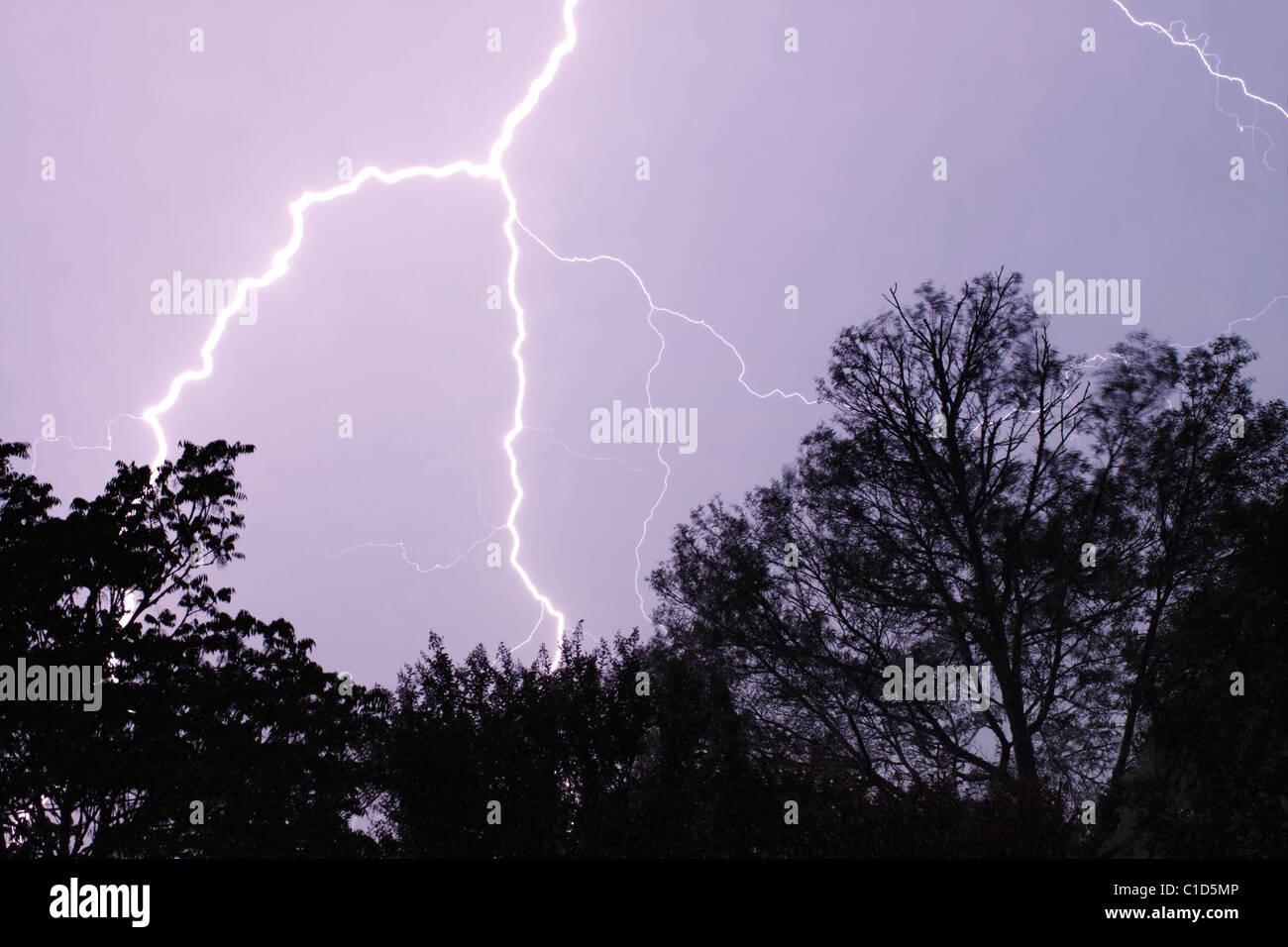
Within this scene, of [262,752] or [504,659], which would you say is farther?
[504,659]

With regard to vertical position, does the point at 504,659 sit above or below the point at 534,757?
above

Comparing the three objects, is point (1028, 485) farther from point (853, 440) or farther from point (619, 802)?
point (619, 802)

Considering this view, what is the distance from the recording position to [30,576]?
13.6 meters

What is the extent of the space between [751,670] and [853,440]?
452 centimetres

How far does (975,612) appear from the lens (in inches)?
649

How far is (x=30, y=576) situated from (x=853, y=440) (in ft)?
43.1

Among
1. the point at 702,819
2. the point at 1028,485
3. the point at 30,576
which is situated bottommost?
the point at 702,819

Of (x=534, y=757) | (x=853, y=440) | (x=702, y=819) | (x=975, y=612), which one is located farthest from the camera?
(x=853, y=440)
